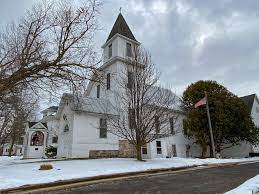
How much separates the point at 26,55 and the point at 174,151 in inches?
799

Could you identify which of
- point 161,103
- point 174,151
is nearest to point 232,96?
point 174,151

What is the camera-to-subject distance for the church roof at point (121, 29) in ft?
90.6

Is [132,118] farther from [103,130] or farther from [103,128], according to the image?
[103,130]

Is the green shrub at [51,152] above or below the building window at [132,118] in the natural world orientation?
below

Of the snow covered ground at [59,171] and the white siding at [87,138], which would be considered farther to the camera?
the white siding at [87,138]

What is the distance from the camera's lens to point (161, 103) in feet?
57.6

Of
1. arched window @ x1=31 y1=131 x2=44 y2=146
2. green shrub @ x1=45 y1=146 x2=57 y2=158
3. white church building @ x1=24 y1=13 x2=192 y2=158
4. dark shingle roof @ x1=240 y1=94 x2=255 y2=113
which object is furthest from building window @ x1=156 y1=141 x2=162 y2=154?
dark shingle roof @ x1=240 y1=94 x2=255 y2=113

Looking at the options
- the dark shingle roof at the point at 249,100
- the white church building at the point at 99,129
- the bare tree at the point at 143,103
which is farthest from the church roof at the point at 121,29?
the dark shingle roof at the point at 249,100

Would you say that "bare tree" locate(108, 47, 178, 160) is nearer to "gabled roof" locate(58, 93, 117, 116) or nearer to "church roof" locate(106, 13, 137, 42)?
"gabled roof" locate(58, 93, 117, 116)

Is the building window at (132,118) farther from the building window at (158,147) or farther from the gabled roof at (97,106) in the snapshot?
the building window at (158,147)

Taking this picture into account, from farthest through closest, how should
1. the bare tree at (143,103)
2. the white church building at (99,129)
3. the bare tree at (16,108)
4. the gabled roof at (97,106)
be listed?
the gabled roof at (97,106) < the white church building at (99,129) < the bare tree at (143,103) < the bare tree at (16,108)

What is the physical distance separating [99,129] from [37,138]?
9.94m

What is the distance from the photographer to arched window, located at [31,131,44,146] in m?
27.8

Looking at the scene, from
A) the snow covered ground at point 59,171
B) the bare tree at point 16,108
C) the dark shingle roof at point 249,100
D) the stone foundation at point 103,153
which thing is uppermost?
the dark shingle roof at point 249,100
